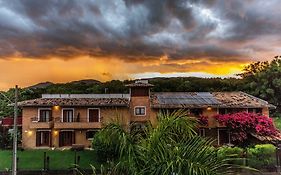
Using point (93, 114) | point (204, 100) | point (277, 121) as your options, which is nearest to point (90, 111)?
point (93, 114)

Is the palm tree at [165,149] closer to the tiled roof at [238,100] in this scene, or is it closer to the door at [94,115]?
the door at [94,115]

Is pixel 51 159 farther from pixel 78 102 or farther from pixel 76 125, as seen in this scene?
pixel 78 102

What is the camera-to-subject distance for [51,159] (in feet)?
66.9

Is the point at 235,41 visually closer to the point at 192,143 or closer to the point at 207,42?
the point at 207,42

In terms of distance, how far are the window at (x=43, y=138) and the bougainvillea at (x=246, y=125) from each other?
39.8 feet

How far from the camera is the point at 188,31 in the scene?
2995cm

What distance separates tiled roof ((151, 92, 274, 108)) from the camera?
1013 inches

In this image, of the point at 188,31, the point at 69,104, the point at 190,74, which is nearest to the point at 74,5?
the point at 69,104

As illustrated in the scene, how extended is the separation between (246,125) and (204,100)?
4.41 metres

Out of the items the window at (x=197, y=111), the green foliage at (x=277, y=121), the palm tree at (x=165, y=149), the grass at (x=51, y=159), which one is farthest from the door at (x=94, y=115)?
the palm tree at (x=165, y=149)

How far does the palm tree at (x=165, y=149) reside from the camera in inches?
149

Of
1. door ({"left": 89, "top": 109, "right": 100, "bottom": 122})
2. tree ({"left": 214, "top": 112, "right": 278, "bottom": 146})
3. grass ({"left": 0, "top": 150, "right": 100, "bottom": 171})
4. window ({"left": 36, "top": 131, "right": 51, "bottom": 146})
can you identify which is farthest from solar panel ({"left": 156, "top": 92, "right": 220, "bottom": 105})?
window ({"left": 36, "top": 131, "right": 51, "bottom": 146})

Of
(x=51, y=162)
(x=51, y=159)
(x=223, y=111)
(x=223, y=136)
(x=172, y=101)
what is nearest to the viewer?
(x=51, y=162)

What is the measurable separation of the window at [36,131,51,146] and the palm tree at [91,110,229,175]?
70.0 ft
